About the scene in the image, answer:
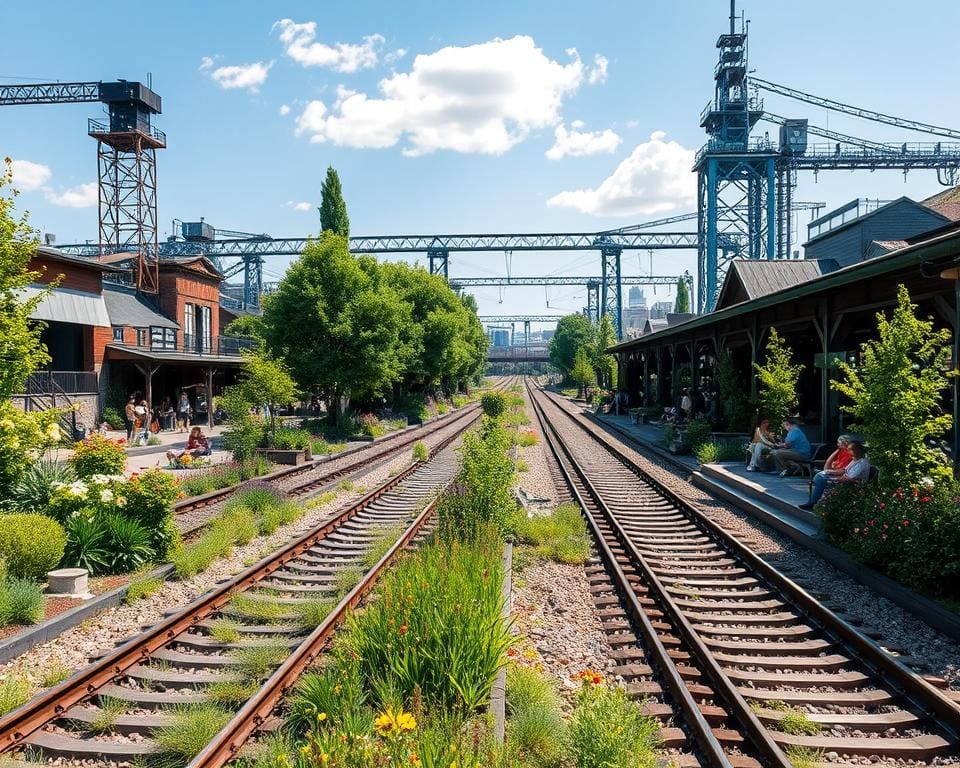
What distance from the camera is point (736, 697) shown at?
4781 millimetres

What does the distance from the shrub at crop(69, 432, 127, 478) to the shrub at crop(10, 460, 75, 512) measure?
0.29 meters

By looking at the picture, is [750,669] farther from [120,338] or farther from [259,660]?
[120,338]

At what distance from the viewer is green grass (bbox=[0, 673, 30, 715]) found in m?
4.69

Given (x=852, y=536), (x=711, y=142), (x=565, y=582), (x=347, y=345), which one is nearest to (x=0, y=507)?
(x=565, y=582)

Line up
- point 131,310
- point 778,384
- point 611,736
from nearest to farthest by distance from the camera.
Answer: point 611,736
point 778,384
point 131,310

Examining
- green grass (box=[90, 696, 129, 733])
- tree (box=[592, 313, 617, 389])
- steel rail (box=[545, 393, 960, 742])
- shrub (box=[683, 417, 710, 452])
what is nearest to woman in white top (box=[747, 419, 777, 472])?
shrub (box=[683, 417, 710, 452])

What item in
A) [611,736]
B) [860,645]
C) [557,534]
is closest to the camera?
[611,736]

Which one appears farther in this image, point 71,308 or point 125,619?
point 71,308

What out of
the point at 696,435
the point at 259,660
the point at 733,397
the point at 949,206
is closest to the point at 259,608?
→ the point at 259,660

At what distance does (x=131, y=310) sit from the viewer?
103 feet

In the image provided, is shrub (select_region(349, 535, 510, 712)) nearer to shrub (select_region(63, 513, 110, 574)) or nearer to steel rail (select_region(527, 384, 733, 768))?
steel rail (select_region(527, 384, 733, 768))

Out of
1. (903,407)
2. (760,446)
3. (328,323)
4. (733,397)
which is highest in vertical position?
(328,323)

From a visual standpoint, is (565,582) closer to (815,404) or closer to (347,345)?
(347,345)

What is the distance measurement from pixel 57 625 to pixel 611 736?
5406 millimetres
